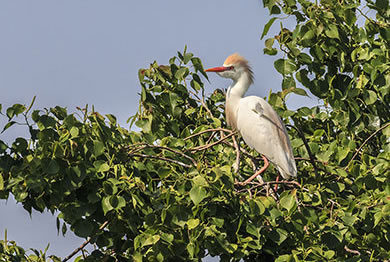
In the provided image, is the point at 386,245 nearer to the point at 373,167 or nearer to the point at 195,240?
the point at 373,167

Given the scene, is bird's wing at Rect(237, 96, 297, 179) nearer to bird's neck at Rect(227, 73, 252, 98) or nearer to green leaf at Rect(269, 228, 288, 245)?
bird's neck at Rect(227, 73, 252, 98)

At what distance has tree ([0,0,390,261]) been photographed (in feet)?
12.6

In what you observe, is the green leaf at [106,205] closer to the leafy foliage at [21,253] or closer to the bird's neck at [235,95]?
the leafy foliage at [21,253]

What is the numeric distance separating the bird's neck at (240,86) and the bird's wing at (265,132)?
0.10 m

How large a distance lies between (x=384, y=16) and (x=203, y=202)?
2.14m

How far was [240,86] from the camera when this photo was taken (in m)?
6.05

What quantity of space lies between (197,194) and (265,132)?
6.64 feet

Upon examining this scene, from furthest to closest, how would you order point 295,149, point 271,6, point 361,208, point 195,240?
point 295,149 → point 271,6 → point 361,208 → point 195,240

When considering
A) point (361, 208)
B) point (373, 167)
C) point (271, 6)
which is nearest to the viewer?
point (361, 208)

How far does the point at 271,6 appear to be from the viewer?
16.4 feet

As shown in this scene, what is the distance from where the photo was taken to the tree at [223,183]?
3844 mm

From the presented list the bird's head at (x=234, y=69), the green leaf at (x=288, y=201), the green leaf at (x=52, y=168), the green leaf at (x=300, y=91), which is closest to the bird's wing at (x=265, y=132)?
the bird's head at (x=234, y=69)

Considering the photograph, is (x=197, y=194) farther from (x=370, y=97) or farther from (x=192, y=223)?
(x=370, y=97)

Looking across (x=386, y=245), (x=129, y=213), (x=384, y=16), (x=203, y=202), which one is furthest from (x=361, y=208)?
(x=384, y=16)
